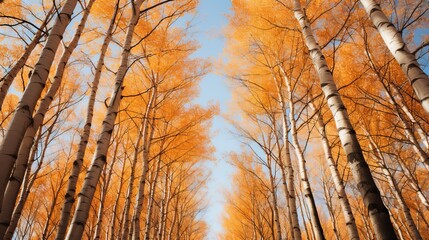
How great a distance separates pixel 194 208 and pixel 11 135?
16.5m

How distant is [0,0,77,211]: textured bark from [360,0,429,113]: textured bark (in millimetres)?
3012

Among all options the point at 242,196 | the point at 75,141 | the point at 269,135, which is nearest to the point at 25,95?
the point at 269,135

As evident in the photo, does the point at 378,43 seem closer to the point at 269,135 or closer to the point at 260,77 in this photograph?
the point at 260,77

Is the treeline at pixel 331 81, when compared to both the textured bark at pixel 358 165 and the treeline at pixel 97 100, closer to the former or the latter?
the textured bark at pixel 358 165

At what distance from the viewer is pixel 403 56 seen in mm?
2383

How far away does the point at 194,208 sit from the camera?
17141 millimetres

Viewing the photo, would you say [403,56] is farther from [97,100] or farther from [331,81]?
[97,100]

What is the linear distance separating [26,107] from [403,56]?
3.24 meters

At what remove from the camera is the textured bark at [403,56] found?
2.11 meters

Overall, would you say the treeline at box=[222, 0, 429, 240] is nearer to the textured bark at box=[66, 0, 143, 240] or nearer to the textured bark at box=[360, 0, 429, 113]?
the textured bark at box=[360, 0, 429, 113]

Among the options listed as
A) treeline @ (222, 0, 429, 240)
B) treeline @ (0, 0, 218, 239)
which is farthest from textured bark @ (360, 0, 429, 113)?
treeline @ (0, 0, 218, 239)

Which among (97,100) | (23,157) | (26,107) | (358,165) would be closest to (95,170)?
(23,157)

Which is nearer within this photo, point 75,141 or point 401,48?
point 401,48

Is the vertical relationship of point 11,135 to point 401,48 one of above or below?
below
